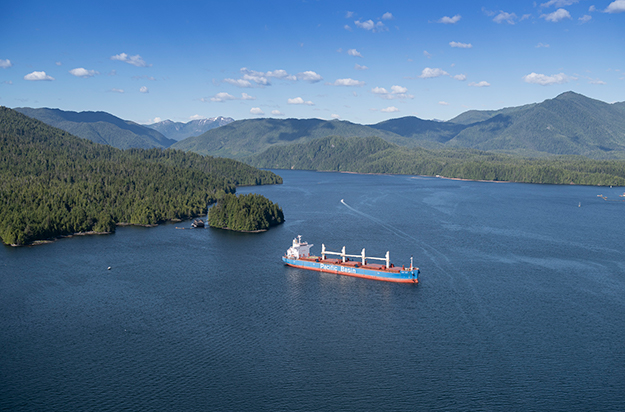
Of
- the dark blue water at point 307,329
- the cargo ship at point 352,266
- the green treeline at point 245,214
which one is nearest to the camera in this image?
the dark blue water at point 307,329

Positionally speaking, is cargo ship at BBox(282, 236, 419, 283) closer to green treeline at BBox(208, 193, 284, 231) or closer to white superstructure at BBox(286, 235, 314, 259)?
white superstructure at BBox(286, 235, 314, 259)

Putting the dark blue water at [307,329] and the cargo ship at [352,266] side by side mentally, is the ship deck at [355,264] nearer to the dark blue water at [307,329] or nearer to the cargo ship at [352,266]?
the cargo ship at [352,266]

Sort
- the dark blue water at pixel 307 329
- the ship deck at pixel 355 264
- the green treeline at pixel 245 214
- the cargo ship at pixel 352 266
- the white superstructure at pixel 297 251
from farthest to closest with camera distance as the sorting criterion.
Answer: the green treeline at pixel 245 214
the white superstructure at pixel 297 251
the ship deck at pixel 355 264
the cargo ship at pixel 352 266
the dark blue water at pixel 307 329

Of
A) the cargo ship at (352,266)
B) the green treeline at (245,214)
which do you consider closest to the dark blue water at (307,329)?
the cargo ship at (352,266)

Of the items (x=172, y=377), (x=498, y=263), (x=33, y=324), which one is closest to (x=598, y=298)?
(x=498, y=263)

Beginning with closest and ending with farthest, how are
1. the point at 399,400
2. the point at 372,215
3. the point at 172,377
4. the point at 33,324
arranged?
1. the point at 399,400
2. the point at 172,377
3. the point at 33,324
4. the point at 372,215

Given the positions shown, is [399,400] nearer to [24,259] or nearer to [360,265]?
[360,265]

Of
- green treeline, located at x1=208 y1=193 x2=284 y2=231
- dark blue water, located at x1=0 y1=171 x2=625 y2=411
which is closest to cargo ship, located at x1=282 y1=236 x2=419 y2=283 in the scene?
dark blue water, located at x1=0 y1=171 x2=625 y2=411
